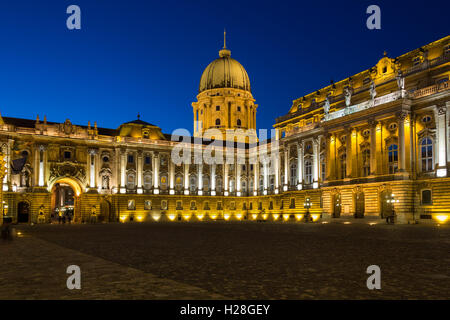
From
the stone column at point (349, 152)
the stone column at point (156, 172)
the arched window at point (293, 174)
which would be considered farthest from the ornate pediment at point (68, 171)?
the stone column at point (349, 152)

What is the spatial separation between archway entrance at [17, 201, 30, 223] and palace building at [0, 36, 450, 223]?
21 centimetres

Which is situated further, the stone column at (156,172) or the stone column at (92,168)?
the stone column at (156,172)

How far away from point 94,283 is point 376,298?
20.0 ft

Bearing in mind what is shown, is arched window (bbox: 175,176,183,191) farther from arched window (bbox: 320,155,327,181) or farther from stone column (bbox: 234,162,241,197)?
arched window (bbox: 320,155,327,181)

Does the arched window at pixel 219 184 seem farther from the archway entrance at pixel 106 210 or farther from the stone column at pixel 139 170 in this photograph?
the archway entrance at pixel 106 210

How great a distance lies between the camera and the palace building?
175 feet

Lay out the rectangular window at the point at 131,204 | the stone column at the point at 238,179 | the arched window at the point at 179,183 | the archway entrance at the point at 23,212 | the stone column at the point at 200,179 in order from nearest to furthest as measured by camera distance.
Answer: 1. the archway entrance at the point at 23,212
2. the rectangular window at the point at 131,204
3. the arched window at the point at 179,183
4. the stone column at the point at 200,179
5. the stone column at the point at 238,179

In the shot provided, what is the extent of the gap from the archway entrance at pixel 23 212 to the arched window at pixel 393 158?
5488 cm

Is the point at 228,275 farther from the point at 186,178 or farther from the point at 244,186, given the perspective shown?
the point at 244,186

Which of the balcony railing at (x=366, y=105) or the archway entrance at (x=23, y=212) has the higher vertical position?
the balcony railing at (x=366, y=105)

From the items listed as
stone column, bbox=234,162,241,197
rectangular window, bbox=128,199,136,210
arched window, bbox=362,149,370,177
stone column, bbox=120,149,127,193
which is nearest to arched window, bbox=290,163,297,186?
arched window, bbox=362,149,370,177

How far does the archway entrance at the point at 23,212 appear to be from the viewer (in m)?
70.0

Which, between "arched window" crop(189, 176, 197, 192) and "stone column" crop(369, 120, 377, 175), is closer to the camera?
"stone column" crop(369, 120, 377, 175)
